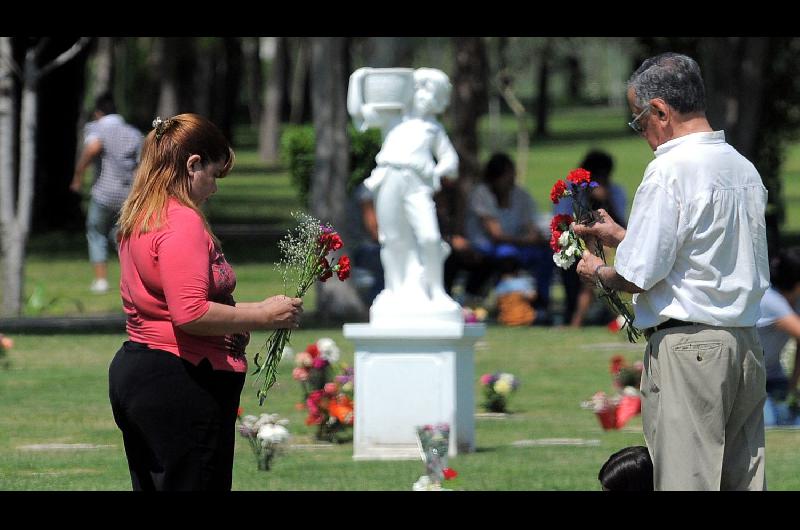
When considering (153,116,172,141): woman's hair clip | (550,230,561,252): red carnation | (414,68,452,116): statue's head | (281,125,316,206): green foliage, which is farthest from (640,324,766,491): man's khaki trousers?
(281,125,316,206): green foliage

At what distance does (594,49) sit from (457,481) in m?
50.3

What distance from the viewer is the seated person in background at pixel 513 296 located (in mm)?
15875

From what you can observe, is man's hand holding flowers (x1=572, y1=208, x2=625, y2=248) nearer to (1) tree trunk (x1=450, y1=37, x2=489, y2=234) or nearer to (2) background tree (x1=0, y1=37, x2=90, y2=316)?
(2) background tree (x1=0, y1=37, x2=90, y2=316)

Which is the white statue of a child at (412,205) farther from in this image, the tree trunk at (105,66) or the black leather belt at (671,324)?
the tree trunk at (105,66)

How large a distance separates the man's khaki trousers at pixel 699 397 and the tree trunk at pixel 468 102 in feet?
61.4

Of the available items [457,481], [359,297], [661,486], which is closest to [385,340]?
[457,481]

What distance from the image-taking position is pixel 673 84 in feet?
16.7

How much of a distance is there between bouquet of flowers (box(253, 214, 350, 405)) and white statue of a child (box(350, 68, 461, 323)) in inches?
149

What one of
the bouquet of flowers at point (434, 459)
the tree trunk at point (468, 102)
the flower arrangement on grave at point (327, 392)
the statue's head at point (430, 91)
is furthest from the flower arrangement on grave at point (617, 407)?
the tree trunk at point (468, 102)

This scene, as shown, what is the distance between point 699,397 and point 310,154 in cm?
2181

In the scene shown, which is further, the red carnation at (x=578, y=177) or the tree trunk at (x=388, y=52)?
the tree trunk at (x=388, y=52)

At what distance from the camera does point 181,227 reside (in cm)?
484

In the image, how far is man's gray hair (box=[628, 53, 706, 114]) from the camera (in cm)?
508
